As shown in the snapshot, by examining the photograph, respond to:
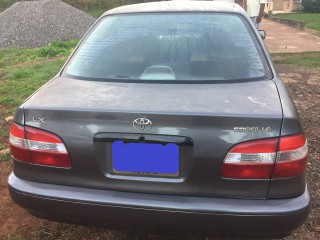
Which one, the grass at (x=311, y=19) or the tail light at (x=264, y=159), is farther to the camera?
the grass at (x=311, y=19)

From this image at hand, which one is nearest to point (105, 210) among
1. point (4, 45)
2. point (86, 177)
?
point (86, 177)

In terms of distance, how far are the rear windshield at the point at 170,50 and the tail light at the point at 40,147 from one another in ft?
2.07

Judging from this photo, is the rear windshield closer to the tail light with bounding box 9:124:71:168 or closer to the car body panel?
the car body panel

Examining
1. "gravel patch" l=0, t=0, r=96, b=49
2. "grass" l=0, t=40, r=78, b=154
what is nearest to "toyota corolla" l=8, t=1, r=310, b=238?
"grass" l=0, t=40, r=78, b=154

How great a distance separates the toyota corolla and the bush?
88.1 feet

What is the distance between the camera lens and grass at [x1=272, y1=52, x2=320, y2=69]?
8116 millimetres

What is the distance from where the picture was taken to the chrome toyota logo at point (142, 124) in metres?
1.97

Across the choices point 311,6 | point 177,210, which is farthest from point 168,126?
point 311,6

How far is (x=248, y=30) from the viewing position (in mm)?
2949

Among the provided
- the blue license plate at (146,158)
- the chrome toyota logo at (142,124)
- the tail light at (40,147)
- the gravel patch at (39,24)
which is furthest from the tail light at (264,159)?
the gravel patch at (39,24)

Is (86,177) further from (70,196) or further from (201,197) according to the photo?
(201,197)

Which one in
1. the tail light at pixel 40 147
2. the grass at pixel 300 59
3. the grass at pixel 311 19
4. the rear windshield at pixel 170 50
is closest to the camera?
the tail light at pixel 40 147

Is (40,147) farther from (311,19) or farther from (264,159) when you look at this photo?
(311,19)

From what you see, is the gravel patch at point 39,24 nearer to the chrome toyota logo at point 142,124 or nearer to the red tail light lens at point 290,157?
the chrome toyota logo at point 142,124
